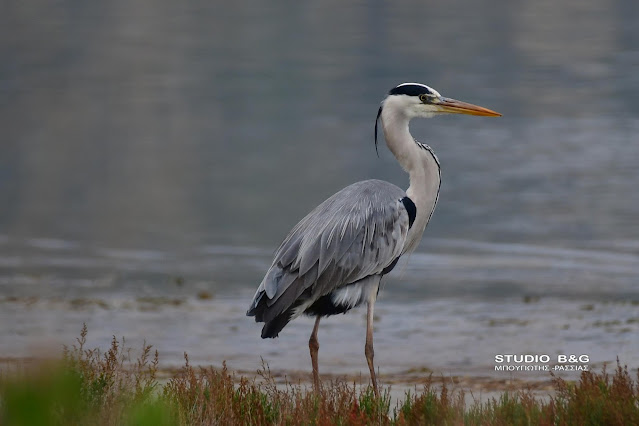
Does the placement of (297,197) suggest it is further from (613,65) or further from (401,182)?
(613,65)

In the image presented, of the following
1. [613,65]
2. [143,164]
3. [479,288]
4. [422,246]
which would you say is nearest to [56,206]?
[143,164]

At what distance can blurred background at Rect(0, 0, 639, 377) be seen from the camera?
9188 millimetres

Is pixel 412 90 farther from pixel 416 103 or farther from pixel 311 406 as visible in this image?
pixel 311 406

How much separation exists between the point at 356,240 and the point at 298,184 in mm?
10520

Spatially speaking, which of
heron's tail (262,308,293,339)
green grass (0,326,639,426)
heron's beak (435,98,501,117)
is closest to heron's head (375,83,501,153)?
heron's beak (435,98,501,117)

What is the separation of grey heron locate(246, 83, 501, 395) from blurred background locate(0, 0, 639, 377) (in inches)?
52.2

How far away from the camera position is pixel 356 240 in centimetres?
659

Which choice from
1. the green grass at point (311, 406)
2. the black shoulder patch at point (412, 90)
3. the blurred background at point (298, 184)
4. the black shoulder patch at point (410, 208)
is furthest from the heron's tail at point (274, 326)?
the black shoulder patch at point (412, 90)

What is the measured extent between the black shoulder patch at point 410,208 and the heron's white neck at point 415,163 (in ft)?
0.26

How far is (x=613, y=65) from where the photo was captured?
1257 inches

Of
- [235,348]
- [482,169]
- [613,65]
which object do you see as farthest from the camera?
[613,65]

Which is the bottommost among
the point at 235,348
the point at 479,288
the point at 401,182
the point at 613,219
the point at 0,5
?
the point at 235,348

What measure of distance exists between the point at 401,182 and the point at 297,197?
56.5 inches

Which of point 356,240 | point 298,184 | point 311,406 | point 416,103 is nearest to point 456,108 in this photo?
point 416,103
